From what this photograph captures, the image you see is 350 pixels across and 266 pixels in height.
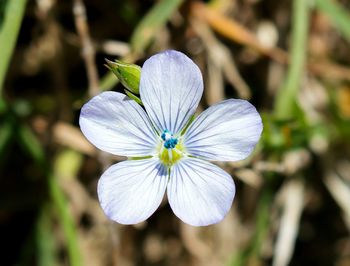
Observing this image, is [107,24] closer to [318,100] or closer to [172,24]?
[172,24]

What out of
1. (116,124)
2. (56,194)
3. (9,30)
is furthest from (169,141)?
(56,194)

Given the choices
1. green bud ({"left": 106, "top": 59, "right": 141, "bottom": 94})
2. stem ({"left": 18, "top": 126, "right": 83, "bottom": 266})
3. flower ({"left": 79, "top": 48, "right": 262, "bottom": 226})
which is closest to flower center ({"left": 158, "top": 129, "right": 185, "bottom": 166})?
flower ({"left": 79, "top": 48, "right": 262, "bottom": 226})

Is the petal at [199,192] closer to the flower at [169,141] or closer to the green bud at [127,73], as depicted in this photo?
the flower at [169,141]

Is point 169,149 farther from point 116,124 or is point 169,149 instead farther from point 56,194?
point 56,194

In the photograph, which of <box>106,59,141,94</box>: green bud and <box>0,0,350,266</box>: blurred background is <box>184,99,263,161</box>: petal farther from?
<box>0,0,350,266</box>: blurred background

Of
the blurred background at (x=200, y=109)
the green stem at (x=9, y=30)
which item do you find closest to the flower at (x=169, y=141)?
the green stem at (x=9, y=30)
